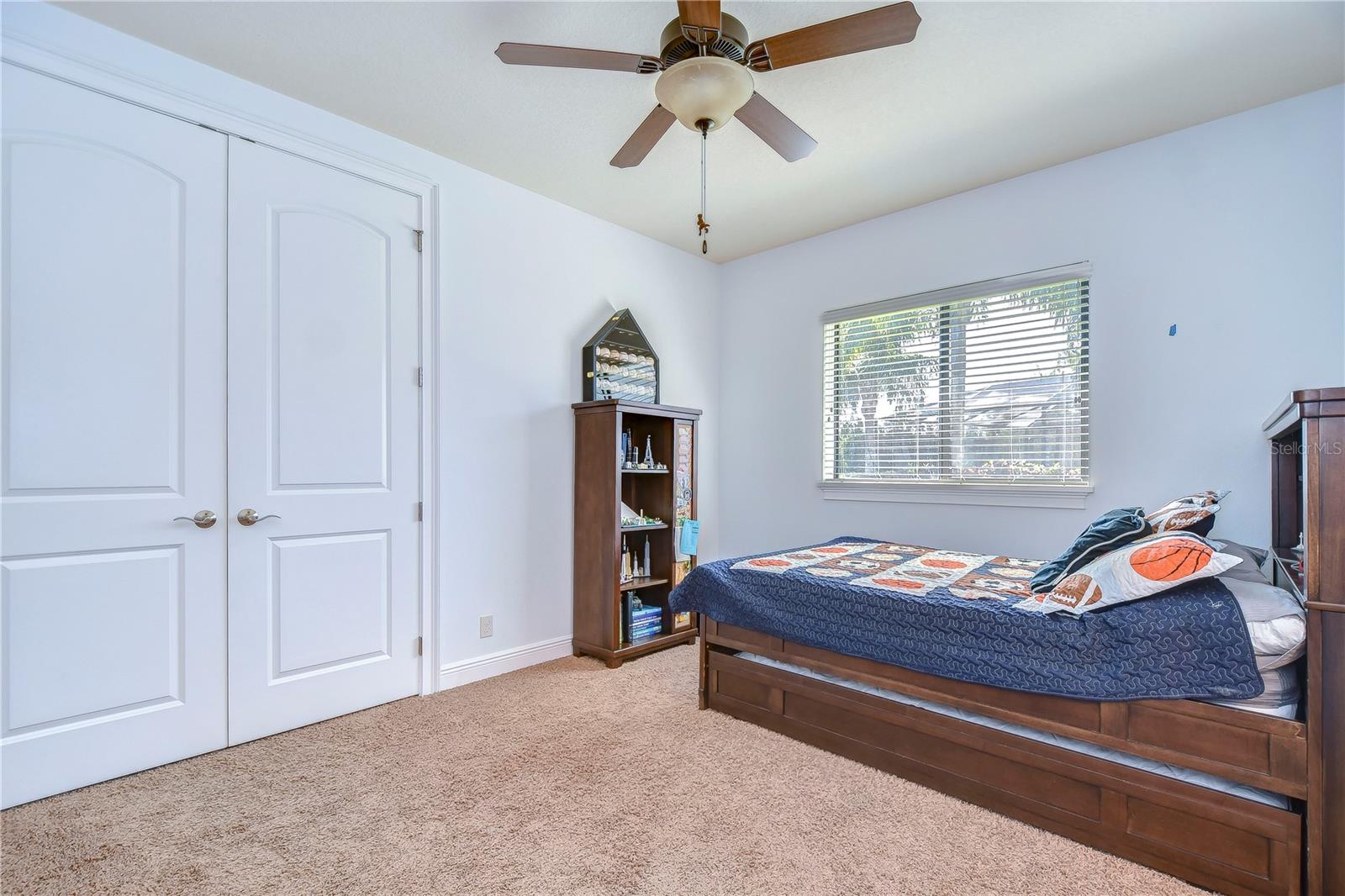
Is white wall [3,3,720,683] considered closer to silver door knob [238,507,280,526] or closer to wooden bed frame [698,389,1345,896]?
silver door knob [238,507,280,526]

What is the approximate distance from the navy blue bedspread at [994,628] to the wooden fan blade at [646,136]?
1.76 metres

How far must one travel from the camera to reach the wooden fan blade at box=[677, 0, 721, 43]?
1661 mm

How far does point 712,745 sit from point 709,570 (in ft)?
2.33

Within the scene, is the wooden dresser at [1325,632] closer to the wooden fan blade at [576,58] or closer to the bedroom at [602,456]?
the bedroom at [602,456]

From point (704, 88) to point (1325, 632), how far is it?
2.16 m

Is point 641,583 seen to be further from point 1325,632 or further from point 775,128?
point 1325,632

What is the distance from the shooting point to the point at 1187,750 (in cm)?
165

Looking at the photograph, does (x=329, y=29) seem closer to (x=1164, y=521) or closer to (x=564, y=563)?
(x=564, y=563)

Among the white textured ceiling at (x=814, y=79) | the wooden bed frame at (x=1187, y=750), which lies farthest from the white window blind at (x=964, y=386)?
the wooden bed frame at (x=1187, y=750)

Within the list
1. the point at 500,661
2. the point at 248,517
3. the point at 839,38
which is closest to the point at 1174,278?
the point at 839,38

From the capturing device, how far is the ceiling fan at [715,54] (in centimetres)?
171

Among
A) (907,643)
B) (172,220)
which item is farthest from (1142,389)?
(172,220)

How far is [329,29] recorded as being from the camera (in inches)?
88.3

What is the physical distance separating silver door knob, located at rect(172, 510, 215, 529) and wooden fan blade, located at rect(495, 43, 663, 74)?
80.0 inches
